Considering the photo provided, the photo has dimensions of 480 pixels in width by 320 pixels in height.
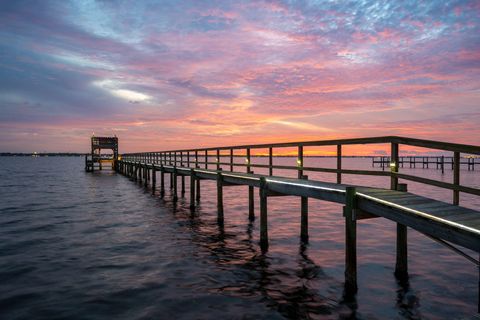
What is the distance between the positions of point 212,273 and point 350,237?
10.9ft

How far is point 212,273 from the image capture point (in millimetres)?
8164

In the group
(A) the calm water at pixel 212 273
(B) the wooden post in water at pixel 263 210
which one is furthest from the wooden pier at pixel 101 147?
(B) the wooden post in water at pixel 263 210

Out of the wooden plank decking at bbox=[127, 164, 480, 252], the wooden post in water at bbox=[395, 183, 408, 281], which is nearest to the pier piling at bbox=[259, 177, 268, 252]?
the wooden plank decking at bbox=[127, 164, 480, 252]

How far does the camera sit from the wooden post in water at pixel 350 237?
6422 mm

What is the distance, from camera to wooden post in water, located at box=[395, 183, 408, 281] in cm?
712

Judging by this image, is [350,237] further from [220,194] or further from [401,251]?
[220,194]

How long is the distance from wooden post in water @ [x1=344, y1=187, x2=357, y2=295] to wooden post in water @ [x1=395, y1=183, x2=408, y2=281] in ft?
3.93

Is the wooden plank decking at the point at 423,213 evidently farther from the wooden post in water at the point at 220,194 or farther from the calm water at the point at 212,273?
the wooden post in water at the point at 220,194

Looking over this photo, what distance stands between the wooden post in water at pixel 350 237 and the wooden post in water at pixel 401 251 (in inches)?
47.1

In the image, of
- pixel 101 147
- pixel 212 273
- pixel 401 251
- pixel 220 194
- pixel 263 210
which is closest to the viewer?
pixel 401 251

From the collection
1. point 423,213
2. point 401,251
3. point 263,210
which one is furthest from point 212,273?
point 423,213

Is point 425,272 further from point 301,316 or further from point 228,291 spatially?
point 228,291

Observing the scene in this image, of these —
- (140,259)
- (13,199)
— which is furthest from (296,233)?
(13,199)

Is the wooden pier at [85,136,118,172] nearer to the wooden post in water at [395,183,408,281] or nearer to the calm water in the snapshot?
the calm water
